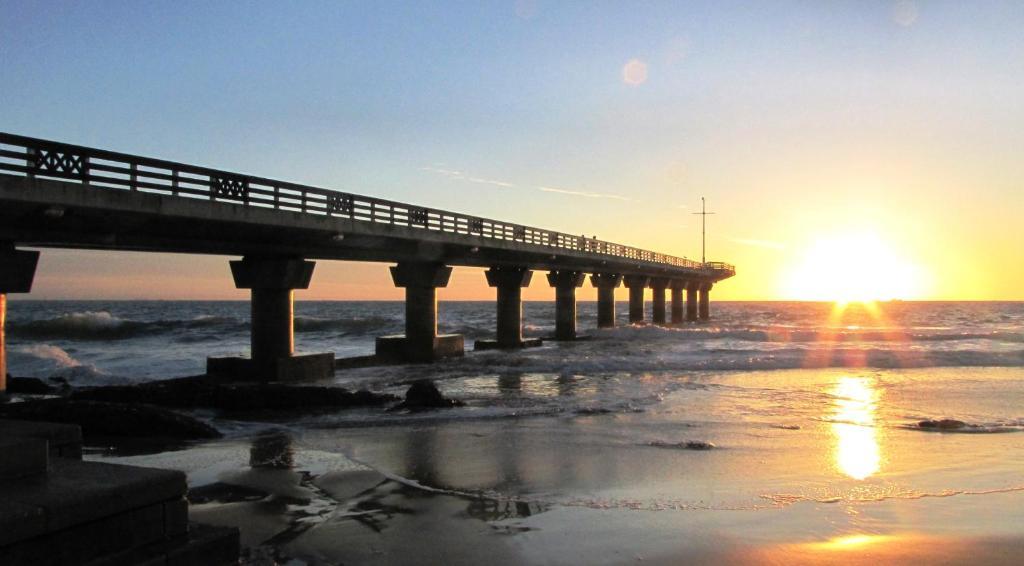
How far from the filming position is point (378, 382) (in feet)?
76.4

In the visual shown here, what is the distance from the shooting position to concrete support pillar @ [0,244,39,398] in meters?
15.9

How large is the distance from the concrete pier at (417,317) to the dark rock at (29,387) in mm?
12523

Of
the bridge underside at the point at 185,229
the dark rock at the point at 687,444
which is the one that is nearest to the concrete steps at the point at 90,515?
the dark rock at the point at 687,444

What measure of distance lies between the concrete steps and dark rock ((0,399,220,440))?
7323 millimetres

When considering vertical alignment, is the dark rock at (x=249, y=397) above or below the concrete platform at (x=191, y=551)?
below

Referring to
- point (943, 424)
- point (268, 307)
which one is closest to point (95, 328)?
point (268, 307)

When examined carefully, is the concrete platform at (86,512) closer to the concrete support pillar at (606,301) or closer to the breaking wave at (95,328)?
the concrete support pillar at (606,301)

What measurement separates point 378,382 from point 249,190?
23.0 ft

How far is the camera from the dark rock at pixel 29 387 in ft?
68.1

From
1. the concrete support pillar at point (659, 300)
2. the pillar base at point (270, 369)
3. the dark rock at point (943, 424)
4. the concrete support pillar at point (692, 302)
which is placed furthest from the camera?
the concrete support pillar at point (692, 302)

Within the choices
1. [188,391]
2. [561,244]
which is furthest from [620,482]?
[561,244]

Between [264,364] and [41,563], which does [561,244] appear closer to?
[264,364]

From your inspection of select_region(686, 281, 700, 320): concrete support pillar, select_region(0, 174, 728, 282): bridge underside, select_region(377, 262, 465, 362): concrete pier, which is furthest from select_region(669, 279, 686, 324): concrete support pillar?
select_region(377, 262, 465, 362): concrete pier

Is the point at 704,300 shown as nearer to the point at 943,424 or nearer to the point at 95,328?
the point at 95,328
